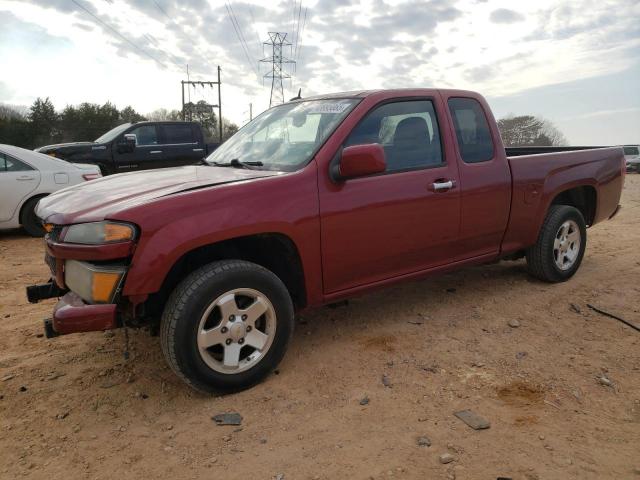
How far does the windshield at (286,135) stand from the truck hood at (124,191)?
7.7 inches

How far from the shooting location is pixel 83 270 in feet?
8.73

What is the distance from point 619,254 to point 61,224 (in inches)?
232

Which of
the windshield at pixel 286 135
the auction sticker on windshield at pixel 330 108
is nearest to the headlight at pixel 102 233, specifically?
the windshield at pixel 286 135

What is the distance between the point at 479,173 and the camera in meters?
3.96

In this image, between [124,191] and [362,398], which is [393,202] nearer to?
[362,398]

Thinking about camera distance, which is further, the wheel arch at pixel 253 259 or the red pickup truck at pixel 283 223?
the wheel arch at pixel 253 259

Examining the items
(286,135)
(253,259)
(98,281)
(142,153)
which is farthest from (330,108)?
(142,153)

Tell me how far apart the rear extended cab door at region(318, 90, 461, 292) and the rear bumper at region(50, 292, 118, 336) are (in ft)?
4.29

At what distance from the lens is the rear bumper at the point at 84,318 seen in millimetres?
2520

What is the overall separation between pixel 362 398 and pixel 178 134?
33.4 feet

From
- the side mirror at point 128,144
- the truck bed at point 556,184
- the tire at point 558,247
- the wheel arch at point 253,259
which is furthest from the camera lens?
the side mirror at point 128,144

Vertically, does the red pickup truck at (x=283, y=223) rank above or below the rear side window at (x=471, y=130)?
below

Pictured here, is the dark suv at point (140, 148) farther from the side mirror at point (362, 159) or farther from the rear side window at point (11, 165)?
the side mirror at point (362, 159)

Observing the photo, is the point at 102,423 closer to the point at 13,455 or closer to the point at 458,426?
the point at 13,455
